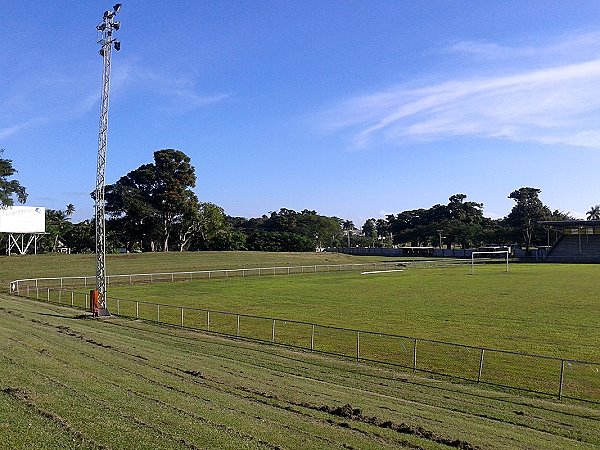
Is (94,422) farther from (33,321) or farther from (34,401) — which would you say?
(33,321)

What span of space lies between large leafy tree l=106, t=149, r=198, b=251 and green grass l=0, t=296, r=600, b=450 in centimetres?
9481

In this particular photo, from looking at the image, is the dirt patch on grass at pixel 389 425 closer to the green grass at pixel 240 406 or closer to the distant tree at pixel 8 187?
the green grass at pixel 240 406

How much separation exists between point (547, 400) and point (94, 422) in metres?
11.4

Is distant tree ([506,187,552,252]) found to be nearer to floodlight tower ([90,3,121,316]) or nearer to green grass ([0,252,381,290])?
green grass ([0,252,381,290])

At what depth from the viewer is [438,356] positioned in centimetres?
2203

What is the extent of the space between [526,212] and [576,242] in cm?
4499

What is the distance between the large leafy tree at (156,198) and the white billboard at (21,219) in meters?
26.1

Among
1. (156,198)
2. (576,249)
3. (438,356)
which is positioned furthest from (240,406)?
(576,249)

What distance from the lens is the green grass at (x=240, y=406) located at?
1012 centimetres

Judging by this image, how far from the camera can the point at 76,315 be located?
1377 inches

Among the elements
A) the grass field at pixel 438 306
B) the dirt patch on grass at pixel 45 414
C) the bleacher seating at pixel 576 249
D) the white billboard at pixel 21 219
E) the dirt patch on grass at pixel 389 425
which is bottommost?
the grass field at pixel 438 306

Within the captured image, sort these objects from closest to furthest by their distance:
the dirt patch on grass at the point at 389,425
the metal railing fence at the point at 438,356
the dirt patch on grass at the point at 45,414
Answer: the dirt patch on grass at the point at 45,414, the dirt patch on grass at the point at 389,425, the metal railing fence at the point at 438,356

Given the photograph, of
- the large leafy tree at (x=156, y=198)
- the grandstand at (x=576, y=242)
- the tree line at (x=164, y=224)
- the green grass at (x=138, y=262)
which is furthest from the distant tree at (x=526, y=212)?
the large leafy tree at (x=156, y=198)

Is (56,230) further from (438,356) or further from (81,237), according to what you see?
(438,356)
